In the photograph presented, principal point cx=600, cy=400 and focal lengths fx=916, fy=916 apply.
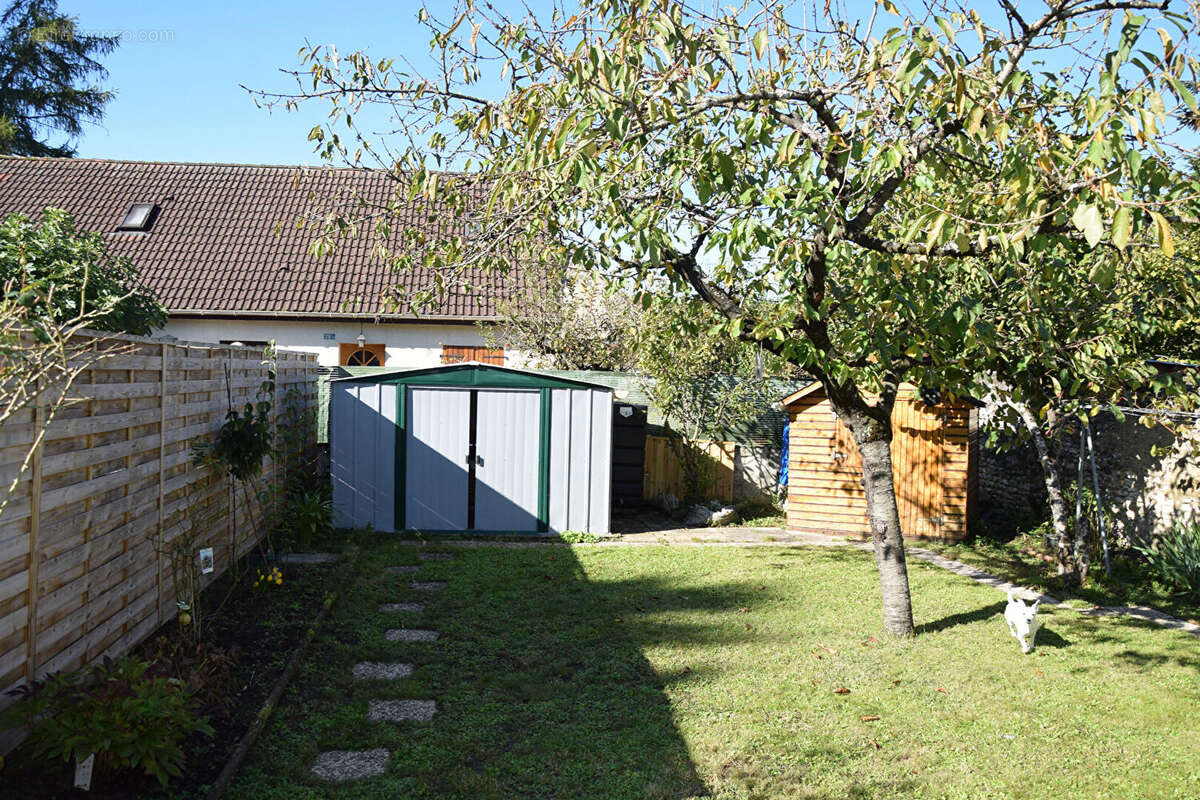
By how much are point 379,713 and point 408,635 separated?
173 cm

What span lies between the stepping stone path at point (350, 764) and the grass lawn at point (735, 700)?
0.23 feet

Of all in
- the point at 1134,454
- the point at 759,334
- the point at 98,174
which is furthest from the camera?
the point at 98,174

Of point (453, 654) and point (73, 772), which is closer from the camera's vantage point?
point (73, 772)

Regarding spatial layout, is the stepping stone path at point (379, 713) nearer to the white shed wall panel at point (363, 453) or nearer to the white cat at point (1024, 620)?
the white shed wall panel at point (363, 453)

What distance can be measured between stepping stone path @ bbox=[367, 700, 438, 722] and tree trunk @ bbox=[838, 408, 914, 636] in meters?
3.74

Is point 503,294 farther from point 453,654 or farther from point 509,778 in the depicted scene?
point 509,778

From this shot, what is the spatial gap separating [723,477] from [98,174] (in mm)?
16103

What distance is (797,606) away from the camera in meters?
8.44

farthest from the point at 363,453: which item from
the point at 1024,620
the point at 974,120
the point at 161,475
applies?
the point at 974,120

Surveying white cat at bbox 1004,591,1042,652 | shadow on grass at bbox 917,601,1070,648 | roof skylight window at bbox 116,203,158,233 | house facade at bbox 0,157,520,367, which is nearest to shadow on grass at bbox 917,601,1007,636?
shadow on grass at bbox 917,601,1070,648

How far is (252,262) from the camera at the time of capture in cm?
1834

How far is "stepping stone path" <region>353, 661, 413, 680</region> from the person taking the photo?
613cm

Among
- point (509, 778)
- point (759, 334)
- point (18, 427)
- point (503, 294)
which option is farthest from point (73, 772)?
point (503, 294)

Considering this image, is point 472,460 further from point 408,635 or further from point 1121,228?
point 1121,228
